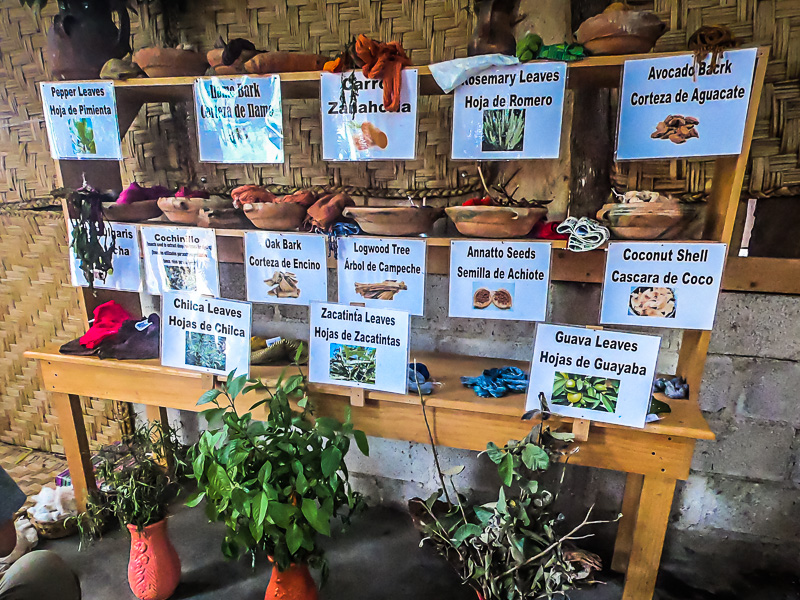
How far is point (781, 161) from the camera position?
1.36 m

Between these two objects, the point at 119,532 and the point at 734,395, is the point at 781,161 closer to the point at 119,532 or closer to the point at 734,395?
the point at 734,395

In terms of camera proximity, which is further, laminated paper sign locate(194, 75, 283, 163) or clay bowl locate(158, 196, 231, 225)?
clay bowl locate(158, 196, 231, 225)

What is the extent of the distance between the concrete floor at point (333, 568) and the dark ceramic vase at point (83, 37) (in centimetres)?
164

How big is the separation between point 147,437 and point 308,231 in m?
0.90

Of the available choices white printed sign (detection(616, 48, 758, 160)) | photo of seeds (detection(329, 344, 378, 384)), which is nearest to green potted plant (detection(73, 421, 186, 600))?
photo of seeds (detection(329, 344, 378, 384))

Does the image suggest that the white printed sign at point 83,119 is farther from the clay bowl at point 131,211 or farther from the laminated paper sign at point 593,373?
the laminated paper sign at point 593,373

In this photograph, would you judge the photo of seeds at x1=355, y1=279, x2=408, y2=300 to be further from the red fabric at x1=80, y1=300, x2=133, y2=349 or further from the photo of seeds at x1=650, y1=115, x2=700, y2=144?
the red fabric at x1=80, y1=300, x2=133, y2=349

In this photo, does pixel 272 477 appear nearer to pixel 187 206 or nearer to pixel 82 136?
pixel 187 206

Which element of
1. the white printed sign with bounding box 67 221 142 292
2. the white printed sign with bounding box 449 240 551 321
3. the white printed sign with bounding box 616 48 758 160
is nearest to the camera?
the white printed sign with bounding box 616 48 758 160

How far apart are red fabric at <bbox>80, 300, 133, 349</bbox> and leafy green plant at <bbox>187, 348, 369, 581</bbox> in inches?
24.6

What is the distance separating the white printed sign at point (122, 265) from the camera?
5.31 feet

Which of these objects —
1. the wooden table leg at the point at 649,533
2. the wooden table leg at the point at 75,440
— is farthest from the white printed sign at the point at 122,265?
the wooden table leg at the point at 649,533

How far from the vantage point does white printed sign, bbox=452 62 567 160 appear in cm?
119

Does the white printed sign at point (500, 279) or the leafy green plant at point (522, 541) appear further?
Answer: the white printed sign at point (500, 279)
